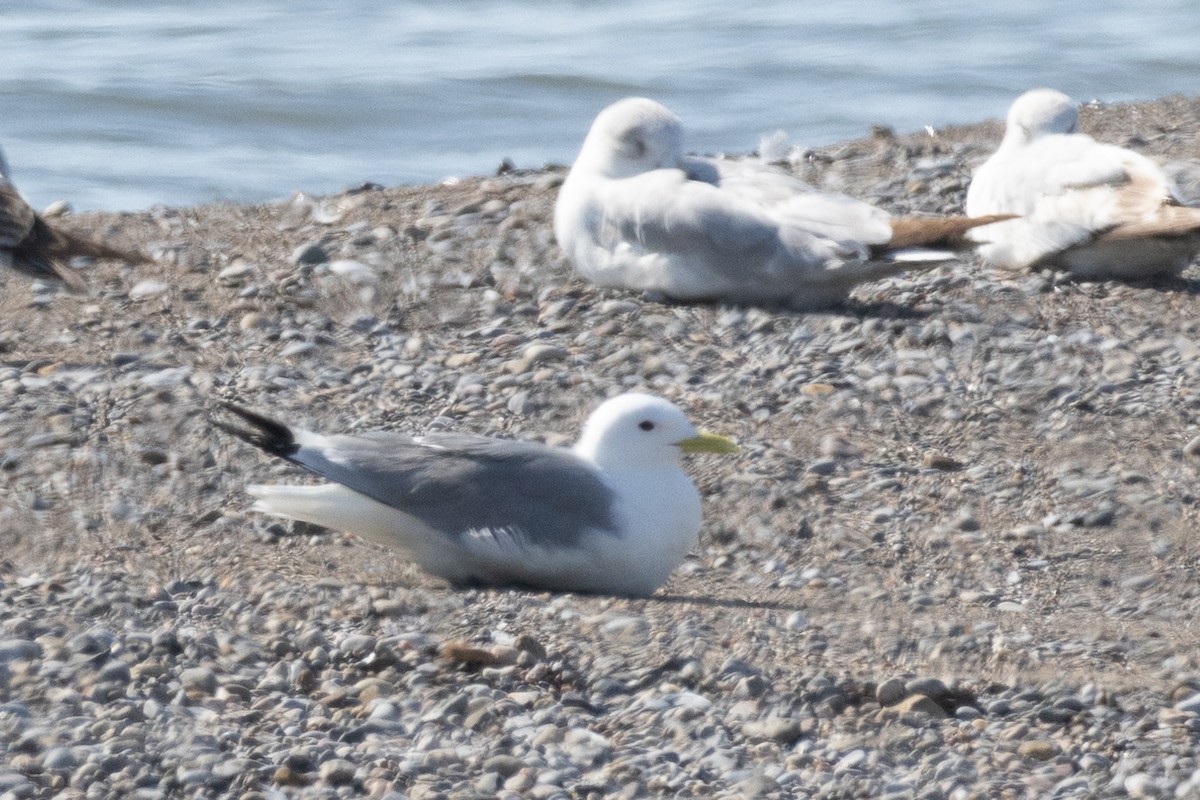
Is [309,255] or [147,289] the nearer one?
[147,289]

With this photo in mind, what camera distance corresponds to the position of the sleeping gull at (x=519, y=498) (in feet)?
17.4

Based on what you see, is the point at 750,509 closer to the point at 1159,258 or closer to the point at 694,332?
the point at 694,332

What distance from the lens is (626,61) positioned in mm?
16578

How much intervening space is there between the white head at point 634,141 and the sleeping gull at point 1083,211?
4.13ft

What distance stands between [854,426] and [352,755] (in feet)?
8.70

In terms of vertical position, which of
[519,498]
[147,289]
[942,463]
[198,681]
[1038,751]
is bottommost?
[1038,751]

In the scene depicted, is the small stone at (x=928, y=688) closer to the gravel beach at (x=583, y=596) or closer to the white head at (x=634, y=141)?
the gravel beach at (x=583, y=596)

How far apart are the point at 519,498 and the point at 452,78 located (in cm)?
1085

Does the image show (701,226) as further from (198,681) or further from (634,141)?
(198,681)

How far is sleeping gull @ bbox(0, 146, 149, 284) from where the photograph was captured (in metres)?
6.40

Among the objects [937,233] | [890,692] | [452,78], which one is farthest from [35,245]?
[452,78]

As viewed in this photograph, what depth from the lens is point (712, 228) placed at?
7.21 m

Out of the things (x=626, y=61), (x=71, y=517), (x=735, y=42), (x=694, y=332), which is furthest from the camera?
(x=735, y=42)

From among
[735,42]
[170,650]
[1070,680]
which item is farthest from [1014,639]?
[735,42]
